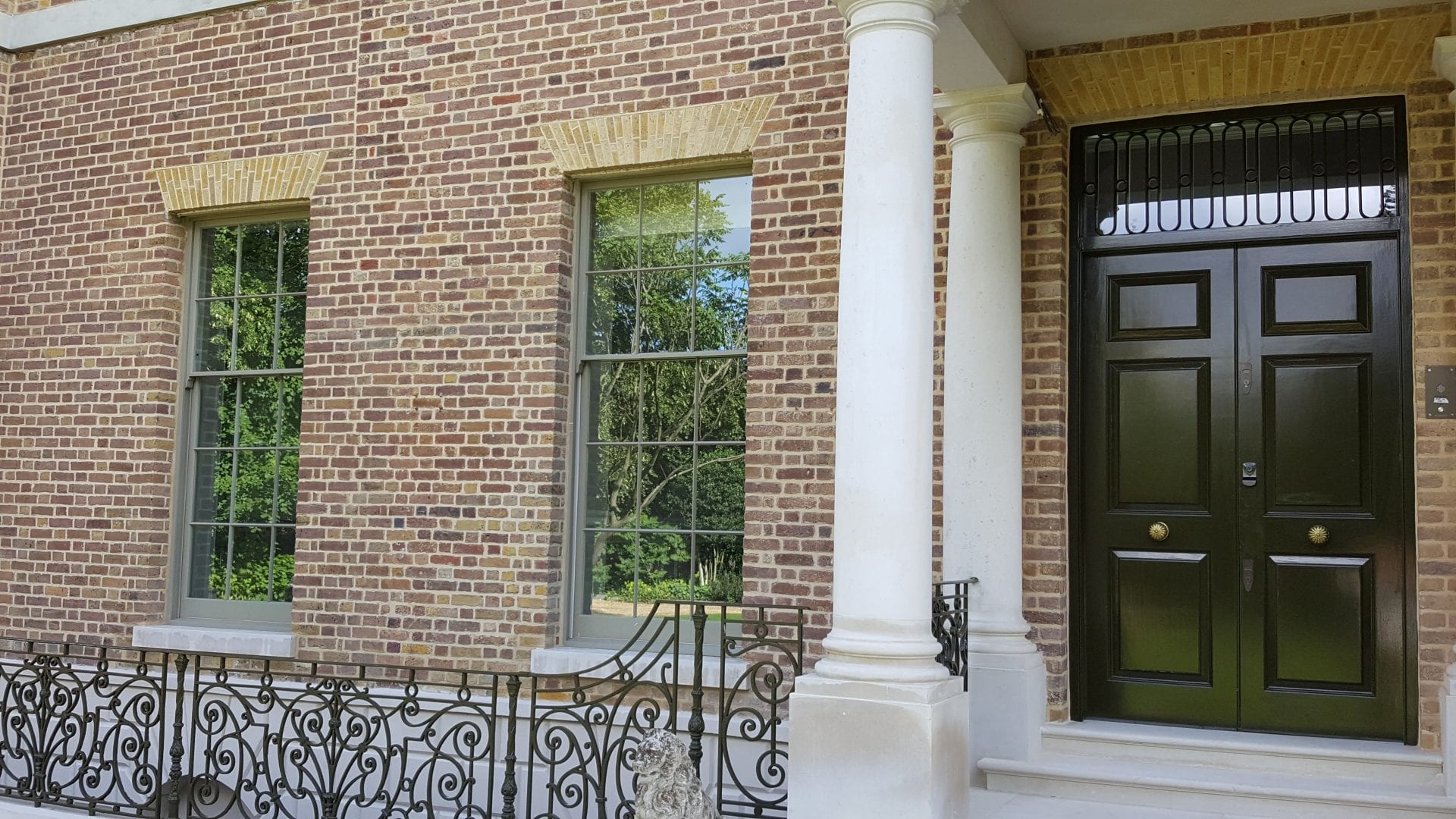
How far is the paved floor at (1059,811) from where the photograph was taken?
5086 millimetres

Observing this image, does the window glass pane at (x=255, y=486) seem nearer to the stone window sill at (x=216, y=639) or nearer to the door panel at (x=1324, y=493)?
the stone window sill at (x=216, y=639)

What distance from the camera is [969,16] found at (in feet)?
17.7

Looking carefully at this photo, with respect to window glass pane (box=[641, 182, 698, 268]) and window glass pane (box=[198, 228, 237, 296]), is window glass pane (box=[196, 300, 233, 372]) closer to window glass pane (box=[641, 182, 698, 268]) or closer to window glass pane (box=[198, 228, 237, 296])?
window glass pane (box=[198, 228, 237, 296])

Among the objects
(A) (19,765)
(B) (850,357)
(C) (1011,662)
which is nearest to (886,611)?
(B) (850,357)

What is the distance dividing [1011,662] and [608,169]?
345 cm

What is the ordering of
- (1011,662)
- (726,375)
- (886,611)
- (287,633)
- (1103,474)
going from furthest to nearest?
(287,633), (726,375), (1103,474), (1011,662), (886,611)

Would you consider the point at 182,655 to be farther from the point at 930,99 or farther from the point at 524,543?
the point at 930,99

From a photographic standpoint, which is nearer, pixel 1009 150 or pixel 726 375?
pixel 1009 150

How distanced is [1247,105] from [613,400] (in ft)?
11.8

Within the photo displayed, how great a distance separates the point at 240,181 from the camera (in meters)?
7.97

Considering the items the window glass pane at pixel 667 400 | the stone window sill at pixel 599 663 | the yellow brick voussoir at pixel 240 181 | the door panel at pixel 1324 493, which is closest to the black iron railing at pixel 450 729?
the stone window sill at pixel 599 663

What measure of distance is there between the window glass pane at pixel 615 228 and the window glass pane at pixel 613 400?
0.59 meters

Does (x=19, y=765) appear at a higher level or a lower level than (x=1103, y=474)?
lower

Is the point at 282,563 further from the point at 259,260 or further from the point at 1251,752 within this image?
the point at 1251,752
